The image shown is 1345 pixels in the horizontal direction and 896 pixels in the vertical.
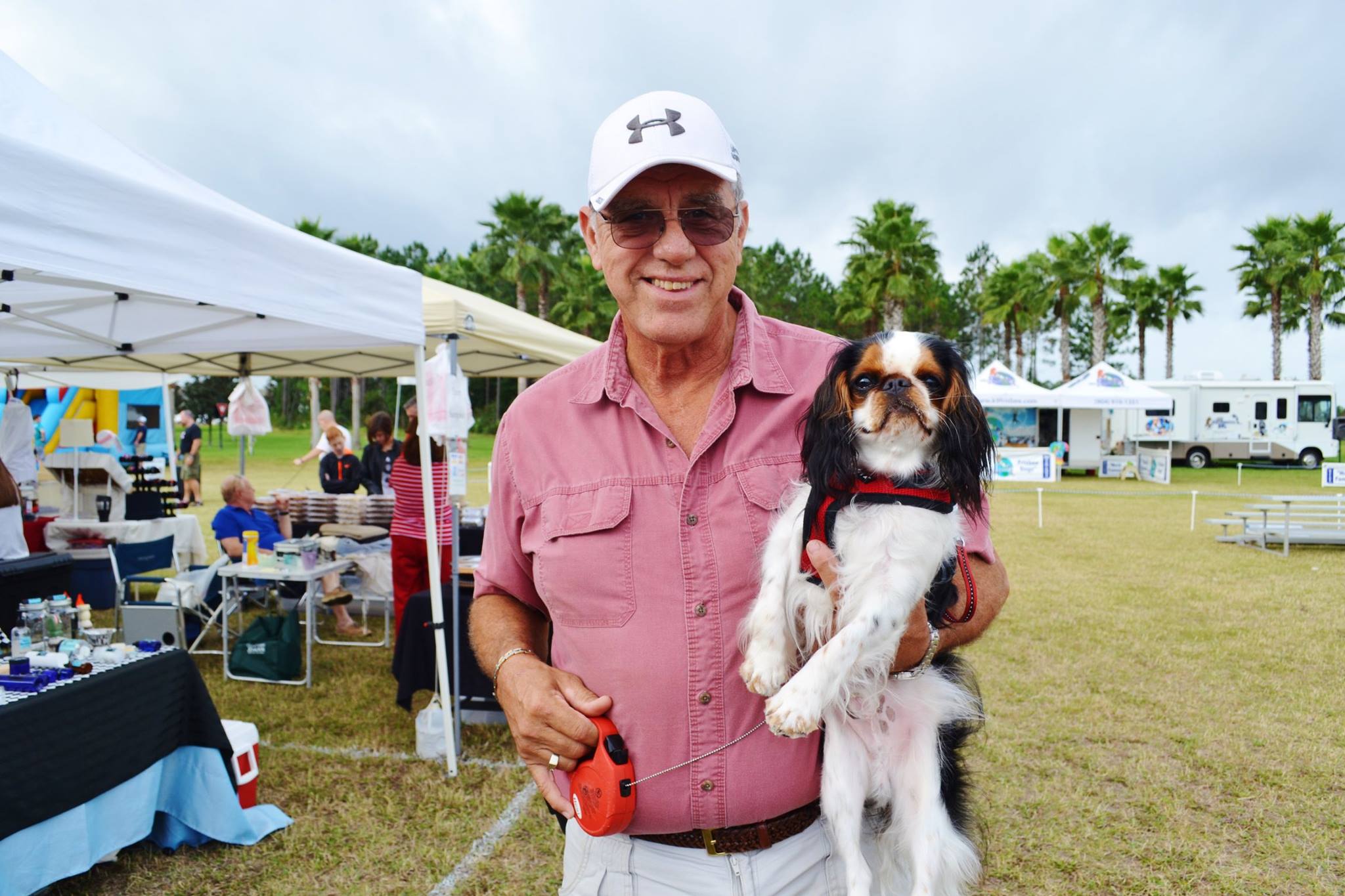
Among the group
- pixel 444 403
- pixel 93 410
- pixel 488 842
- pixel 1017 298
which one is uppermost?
pixel 1017 298

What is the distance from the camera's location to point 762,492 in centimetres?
167

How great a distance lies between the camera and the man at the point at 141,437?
19984 millimetres

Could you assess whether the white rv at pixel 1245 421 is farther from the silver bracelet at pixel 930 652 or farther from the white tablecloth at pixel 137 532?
the silver bracelet at pixel 930 652

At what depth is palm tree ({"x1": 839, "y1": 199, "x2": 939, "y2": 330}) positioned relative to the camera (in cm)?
3959

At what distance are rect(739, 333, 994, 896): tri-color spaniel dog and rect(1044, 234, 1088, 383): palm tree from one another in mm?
42425

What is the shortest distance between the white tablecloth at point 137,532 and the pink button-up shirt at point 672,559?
858 centimetres

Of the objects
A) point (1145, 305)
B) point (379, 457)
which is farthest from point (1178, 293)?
point (379, 457)

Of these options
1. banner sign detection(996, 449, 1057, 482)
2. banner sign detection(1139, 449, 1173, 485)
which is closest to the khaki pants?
banner sign detection(996, 449, 1057, 482)

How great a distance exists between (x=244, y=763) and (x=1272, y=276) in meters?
47.6

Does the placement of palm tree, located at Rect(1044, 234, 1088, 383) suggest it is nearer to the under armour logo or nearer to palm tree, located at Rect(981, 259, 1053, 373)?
palm tree, located at Rect(981, 259, 1053, 373)

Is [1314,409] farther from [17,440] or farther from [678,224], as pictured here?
[17,440]

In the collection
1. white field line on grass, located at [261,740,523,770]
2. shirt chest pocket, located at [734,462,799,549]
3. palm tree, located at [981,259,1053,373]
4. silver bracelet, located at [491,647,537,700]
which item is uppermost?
palm tree, located at [981,259,1053,373]

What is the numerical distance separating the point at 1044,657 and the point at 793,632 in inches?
254

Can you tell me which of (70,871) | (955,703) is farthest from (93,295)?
(955,703)
